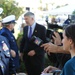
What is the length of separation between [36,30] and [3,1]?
32.6 ft

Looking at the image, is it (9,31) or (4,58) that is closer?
(4,58)

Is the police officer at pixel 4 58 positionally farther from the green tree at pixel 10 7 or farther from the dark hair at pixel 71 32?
the green tree at pixel 10 7

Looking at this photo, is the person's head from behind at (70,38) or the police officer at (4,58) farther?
the police officer at (4,58)

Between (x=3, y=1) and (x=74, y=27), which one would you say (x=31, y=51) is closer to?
(x=74, y=27)

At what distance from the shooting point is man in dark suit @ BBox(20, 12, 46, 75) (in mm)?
4473

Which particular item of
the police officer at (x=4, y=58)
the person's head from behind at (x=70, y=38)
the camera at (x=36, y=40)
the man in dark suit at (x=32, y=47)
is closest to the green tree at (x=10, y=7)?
the man in dark suit at (x=32, y=47)

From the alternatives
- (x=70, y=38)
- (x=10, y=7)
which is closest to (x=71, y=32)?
(x=70, y=38)

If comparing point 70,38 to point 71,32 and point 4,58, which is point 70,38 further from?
point 4,58

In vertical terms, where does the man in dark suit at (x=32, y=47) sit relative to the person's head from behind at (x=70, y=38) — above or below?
below

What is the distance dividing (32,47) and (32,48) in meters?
0.02

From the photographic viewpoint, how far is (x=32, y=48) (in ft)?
14.8

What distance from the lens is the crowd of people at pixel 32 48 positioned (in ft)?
6.75

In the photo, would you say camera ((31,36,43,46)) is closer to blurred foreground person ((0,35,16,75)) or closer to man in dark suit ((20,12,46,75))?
man in dark suit ((20,12,46,75))

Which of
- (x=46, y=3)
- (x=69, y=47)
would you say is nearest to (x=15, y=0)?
(x=69, y=47)
